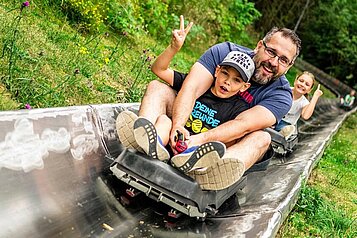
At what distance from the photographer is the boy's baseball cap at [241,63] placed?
3352 mm

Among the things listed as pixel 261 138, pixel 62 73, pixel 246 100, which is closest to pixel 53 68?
pixel 62 73

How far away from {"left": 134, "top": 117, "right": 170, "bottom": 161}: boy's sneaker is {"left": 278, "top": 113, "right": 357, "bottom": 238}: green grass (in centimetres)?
116

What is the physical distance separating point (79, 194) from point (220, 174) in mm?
776

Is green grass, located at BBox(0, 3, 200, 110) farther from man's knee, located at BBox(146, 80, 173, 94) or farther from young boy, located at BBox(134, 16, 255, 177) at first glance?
young boy, located at BBox(134, 16, 255, 177)

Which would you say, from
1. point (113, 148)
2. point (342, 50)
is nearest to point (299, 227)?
point (113, 148)

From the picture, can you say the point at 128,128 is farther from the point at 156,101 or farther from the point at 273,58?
the point at 273,58

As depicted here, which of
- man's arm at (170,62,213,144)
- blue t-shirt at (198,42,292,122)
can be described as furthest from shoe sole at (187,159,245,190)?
blue t-shirt at (198,42,292,122)

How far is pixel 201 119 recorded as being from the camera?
140 inches

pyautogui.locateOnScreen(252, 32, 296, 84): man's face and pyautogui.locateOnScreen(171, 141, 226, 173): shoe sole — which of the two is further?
pyautogui.locateOnScreen(252, 32, 296, 84): man's face

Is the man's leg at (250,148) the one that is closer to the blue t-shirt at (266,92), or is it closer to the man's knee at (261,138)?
the man's knee at (261,138)

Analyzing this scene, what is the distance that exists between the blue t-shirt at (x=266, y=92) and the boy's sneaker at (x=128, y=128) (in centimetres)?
84

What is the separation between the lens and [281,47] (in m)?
3.68

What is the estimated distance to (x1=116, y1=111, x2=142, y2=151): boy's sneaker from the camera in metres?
3.00

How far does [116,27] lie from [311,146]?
305 cm
